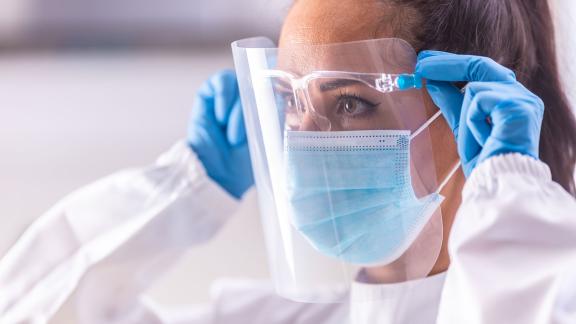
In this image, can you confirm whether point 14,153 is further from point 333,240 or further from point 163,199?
point 333,240

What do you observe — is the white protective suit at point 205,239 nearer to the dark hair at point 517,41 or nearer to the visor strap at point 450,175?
the visor strap at point 450,175

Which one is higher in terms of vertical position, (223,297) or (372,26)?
(372,26)

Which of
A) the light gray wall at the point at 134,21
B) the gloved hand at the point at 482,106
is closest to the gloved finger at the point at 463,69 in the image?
the gloved hand at the point at 482,106

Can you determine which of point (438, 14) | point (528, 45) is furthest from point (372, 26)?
point (528, 45)

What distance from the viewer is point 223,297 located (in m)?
1.55

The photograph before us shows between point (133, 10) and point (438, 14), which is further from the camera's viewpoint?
point (133, 10)

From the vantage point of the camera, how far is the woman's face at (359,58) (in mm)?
1064

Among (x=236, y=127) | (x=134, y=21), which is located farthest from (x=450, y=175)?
(x=134, y=21)

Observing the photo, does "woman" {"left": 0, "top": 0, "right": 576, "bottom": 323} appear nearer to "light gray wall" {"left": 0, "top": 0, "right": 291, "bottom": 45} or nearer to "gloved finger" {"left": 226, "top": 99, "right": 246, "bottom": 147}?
"gloved finger" {"left": 226, "top": 99, "right": 246, "bottom": 147}

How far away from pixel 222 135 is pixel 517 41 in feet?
2.33

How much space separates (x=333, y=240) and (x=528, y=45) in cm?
49

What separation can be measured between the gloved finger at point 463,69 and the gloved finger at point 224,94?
686mm

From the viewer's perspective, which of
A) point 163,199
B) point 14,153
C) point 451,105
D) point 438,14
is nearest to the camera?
point 451,105

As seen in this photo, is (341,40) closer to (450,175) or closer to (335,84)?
(335,84)
